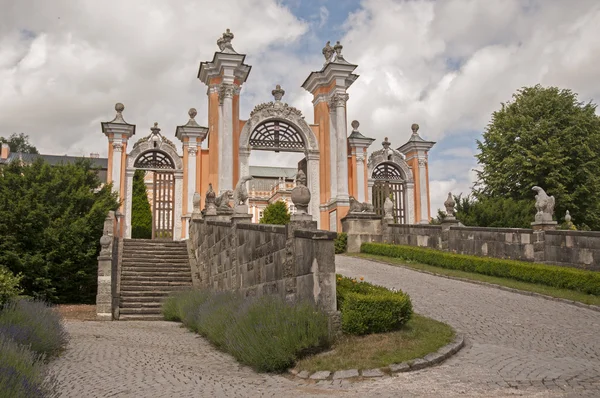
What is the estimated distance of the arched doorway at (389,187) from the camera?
2930 centimetres

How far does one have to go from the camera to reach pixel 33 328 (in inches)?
340

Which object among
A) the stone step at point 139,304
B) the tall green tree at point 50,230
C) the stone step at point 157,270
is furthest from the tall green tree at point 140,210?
the stone step at point 139,304

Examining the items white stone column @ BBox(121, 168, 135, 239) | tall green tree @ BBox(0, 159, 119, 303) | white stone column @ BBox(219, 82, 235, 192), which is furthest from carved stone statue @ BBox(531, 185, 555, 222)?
white stone column @ BBox(121, 168, 135, 239)

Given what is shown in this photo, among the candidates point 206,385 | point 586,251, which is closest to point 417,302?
point 586,251

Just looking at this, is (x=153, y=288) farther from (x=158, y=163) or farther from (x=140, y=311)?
(x=158, y=163)

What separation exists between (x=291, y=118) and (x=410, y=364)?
19999 mm

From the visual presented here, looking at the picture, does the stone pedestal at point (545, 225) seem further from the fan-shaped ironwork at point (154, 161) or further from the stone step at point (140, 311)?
the fan-shaped ironwork at point (154, 161)

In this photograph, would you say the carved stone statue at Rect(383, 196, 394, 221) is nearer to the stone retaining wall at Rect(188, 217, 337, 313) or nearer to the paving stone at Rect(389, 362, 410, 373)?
the stone retaining wall at Rect(188, 217, 337, 313)

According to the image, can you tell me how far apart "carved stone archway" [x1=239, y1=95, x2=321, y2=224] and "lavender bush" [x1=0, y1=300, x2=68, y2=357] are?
1647cm

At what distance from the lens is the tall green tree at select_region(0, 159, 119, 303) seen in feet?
55.4

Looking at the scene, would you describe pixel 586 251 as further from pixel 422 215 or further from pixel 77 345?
pixel 422 215

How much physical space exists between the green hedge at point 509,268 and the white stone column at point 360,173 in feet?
21.6

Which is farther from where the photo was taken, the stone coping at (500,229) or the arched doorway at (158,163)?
the arched doorway at (158,163)

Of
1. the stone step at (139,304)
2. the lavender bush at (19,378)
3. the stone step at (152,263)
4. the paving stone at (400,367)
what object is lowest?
the paving stone at (400,367)
